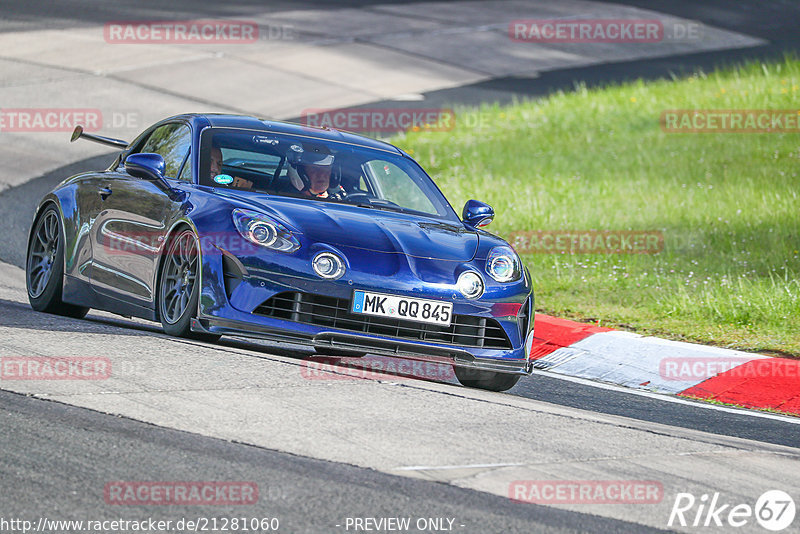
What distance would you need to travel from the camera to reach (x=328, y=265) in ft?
22.4

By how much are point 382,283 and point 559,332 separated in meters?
3.05

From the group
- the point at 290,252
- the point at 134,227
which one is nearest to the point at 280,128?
the point at 134,227

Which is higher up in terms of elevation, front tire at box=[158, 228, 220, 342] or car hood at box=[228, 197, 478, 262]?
car hood at box=[228, 197, 478, 262]

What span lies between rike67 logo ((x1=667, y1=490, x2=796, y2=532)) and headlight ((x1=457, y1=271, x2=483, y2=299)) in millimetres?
2238

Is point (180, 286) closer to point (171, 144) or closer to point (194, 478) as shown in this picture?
point (171, 144)

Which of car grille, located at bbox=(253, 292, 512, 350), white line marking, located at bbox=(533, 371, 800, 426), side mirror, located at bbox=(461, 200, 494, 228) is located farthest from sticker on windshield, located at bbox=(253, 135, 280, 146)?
white line marking, located at bbox=(533, 371, 800, 426)

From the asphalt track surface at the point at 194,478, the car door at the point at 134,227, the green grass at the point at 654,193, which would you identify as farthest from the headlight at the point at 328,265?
the green grass at the point at 654,193

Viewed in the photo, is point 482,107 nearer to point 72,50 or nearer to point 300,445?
point 72,50

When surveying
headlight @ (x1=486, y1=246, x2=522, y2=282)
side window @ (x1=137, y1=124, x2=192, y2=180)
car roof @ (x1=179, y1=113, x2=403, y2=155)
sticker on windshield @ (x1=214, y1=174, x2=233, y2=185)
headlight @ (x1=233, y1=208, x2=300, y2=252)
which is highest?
car roof @ (x1=179, y1=113, x2=403, y2=155)

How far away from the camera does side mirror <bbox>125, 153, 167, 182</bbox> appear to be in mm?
7719

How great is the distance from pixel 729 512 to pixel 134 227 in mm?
4208

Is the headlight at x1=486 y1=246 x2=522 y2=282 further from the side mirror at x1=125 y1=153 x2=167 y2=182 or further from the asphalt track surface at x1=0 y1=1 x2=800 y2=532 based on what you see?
the asphalt track surface at x1=0 y1=1 x2=800 y2=532

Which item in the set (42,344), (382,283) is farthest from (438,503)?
(42,344)

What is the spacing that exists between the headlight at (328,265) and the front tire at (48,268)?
2432 millimetres
